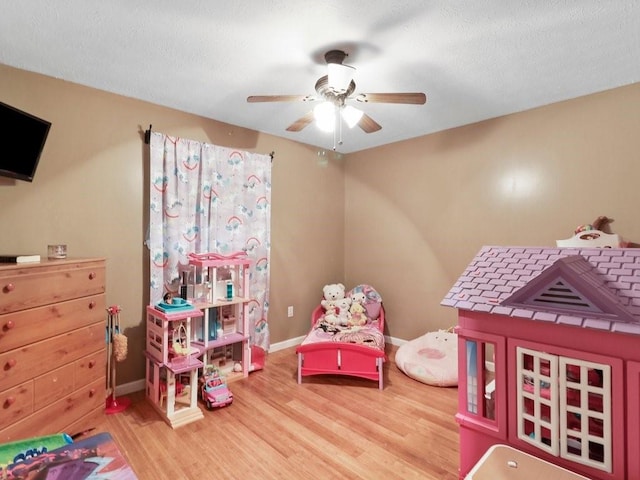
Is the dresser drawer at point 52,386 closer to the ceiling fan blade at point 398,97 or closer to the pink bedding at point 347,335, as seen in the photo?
the pink bedding at point 347,335

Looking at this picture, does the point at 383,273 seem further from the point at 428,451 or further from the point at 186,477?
the point at 186,477

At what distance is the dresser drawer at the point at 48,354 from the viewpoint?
5.73ft

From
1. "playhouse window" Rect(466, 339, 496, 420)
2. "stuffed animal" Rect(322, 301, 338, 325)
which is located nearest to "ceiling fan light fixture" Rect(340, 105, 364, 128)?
"playhouse window" Rect(466, 339, 496, 420)

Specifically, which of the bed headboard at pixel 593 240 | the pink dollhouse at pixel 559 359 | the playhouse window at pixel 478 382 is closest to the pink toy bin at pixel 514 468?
the pink dollhouse at pixel 559 359

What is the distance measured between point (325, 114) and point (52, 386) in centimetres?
241

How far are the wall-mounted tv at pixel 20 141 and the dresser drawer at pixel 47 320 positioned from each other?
900 mm

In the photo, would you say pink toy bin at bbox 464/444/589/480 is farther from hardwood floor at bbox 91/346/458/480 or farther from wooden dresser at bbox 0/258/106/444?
wooden dresser at bbox 0/258/106/444

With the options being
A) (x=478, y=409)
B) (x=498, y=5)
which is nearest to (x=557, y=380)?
(x=478, y=409)

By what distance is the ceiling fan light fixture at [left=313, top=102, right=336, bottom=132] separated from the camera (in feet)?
6.88

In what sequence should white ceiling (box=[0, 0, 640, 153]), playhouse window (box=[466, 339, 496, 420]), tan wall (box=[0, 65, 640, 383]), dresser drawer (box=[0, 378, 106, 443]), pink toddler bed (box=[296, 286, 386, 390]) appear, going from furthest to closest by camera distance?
pink toddler bed (box=[296, 286, 386, 390]) < tan wall (box=[0, 65, 640, 383]) < dresser drawer (box=[0, 378, 106, 443]) < white ceiling (box=[0, 0, 640, 153]) < playhouse window (box=[466, 339, 496, 420])

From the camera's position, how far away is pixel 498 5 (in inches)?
64.6

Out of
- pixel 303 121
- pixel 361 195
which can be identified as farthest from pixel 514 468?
pixel 361 195

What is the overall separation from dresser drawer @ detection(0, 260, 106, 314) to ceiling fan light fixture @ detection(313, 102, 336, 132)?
1823 mm

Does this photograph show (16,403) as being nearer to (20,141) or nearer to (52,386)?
(52,386)
